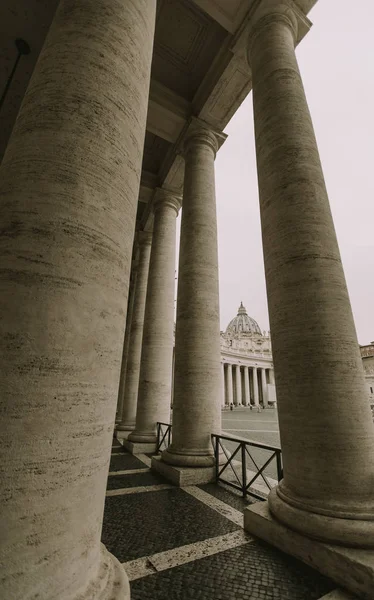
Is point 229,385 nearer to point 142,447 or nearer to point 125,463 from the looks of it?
point 142,447

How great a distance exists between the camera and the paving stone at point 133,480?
10258 millimetres

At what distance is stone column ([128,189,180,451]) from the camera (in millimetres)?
15758

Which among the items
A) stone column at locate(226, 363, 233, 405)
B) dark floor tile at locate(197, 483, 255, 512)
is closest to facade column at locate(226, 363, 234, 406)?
stone column at locate(226, 363, 233, 405)

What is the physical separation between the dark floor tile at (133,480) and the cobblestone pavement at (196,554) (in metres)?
1.26

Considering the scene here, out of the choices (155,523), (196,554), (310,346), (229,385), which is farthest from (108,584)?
(229,385)

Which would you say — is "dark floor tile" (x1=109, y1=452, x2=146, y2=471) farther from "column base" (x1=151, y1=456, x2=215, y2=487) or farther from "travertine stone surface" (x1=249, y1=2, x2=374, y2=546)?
"travertine stone surface" (x1=249, y1=2, x2=374, y2=546)

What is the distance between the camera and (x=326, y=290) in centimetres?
634

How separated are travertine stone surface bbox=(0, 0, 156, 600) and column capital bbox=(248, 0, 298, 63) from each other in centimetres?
917

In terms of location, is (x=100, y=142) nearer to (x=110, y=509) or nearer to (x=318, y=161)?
(x=318, y=161)

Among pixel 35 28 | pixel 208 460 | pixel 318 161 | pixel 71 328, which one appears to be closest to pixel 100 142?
pixel 71 328

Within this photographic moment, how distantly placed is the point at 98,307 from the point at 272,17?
513 inches

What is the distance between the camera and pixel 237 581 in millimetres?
4910

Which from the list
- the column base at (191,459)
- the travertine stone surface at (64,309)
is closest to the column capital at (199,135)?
the travertine stone surface at (64,309)

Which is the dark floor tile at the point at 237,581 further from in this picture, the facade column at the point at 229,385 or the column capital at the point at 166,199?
the facade column at the point at 229,385
